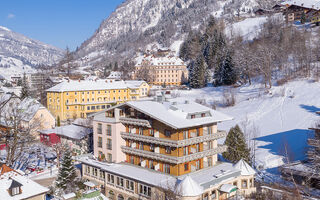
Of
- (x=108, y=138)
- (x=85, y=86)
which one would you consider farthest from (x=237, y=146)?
(x=85, y=86)

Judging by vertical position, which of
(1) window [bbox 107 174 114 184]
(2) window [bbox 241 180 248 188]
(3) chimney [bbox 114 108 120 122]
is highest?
(3) chimney [bbox 114 108 120 122]

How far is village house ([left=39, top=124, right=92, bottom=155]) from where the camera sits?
44.6 m

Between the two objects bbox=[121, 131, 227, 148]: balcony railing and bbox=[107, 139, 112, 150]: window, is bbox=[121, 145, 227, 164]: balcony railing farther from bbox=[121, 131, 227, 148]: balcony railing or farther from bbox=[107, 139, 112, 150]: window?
bbox=[107, 139, 112, 150]: window

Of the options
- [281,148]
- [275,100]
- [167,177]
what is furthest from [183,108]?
[275,100]

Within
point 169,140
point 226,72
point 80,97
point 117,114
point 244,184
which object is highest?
point 226,72

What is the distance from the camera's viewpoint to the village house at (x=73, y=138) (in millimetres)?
44625

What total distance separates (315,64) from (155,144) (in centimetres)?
5461

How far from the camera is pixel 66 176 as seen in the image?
32094mm

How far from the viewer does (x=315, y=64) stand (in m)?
69.0

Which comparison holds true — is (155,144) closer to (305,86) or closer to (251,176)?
(251,176)

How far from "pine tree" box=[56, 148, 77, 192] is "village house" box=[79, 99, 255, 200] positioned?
2.46 m

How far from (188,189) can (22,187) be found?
12.8 metres

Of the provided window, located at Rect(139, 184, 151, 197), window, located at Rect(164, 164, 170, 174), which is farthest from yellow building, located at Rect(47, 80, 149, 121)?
window, located at Rect(139, 184, 151, 197)

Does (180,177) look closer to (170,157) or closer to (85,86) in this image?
(170,157)
